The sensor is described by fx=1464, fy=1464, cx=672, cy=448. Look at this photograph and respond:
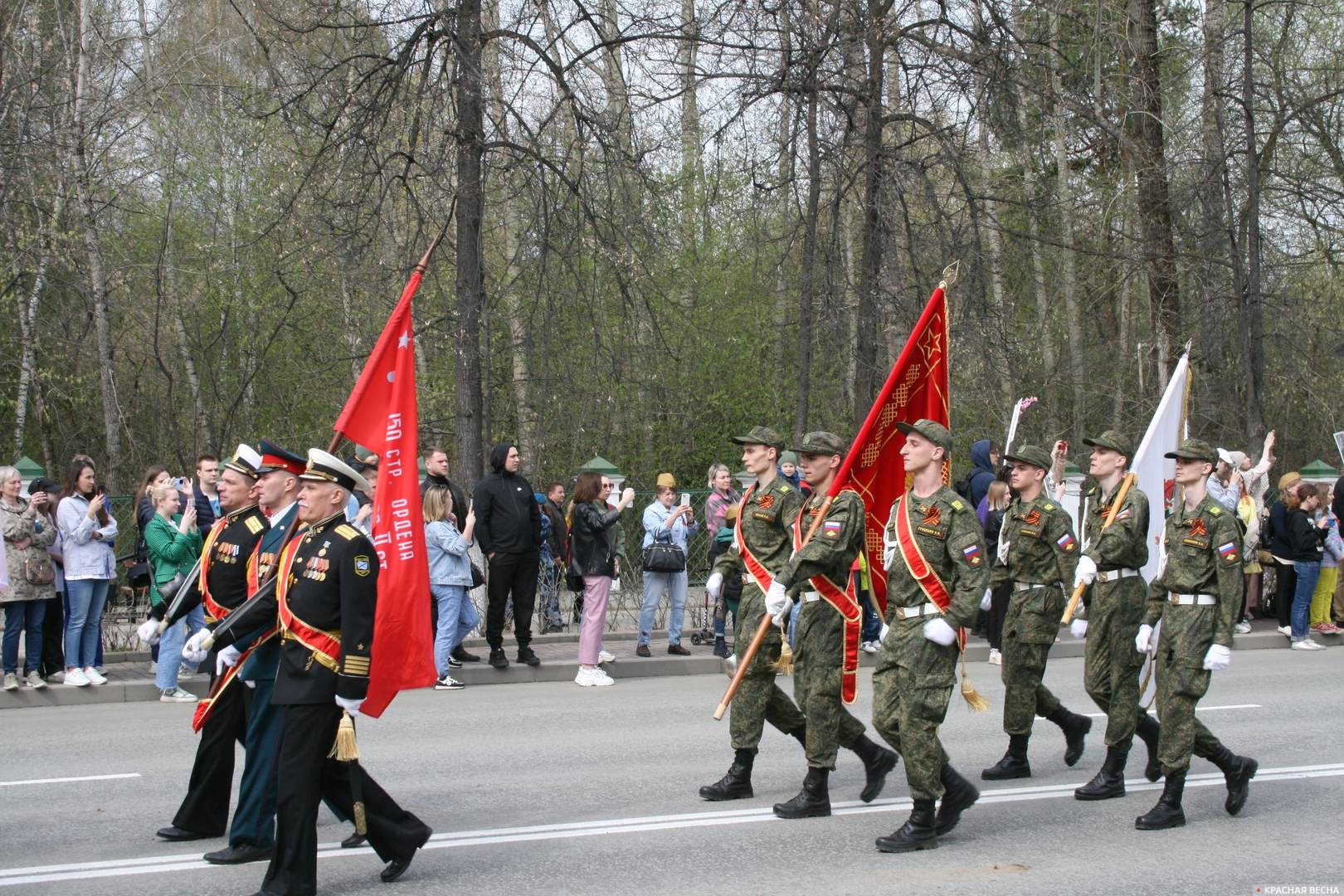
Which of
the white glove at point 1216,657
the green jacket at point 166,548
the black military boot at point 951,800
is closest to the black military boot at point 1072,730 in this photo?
the white glove at point 1216,657

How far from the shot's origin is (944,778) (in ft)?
22.5

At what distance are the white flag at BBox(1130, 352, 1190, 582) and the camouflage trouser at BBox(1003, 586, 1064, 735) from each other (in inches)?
25.0

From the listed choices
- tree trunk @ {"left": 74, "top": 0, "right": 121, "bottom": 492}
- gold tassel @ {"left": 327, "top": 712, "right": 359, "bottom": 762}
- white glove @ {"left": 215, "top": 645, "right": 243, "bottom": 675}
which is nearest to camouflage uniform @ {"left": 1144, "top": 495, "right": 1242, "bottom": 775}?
gold tassel @ {"left": 327, "top": 712, "right": 359, "bottom": 762}

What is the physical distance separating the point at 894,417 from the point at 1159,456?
2068 millimetres

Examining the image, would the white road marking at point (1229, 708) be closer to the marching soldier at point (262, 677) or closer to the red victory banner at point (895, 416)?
the red victory banner at point (895, 416)

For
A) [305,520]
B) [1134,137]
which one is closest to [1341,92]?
[1134,137]

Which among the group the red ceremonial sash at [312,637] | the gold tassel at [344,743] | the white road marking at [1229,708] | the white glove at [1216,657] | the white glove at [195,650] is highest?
the red ceremonial sash at [312,637]

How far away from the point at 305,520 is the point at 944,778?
3166 mm

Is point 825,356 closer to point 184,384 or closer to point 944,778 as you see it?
point 184,384

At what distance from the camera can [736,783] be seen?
25.4 feet

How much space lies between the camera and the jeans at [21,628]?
11.5 m

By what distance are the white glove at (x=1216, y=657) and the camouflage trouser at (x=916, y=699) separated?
136 cm

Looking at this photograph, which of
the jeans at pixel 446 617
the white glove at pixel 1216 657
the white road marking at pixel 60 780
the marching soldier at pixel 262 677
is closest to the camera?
the marching soldier at pixel 262 677

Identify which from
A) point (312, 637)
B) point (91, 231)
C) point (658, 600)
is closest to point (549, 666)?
point (658, 600)
